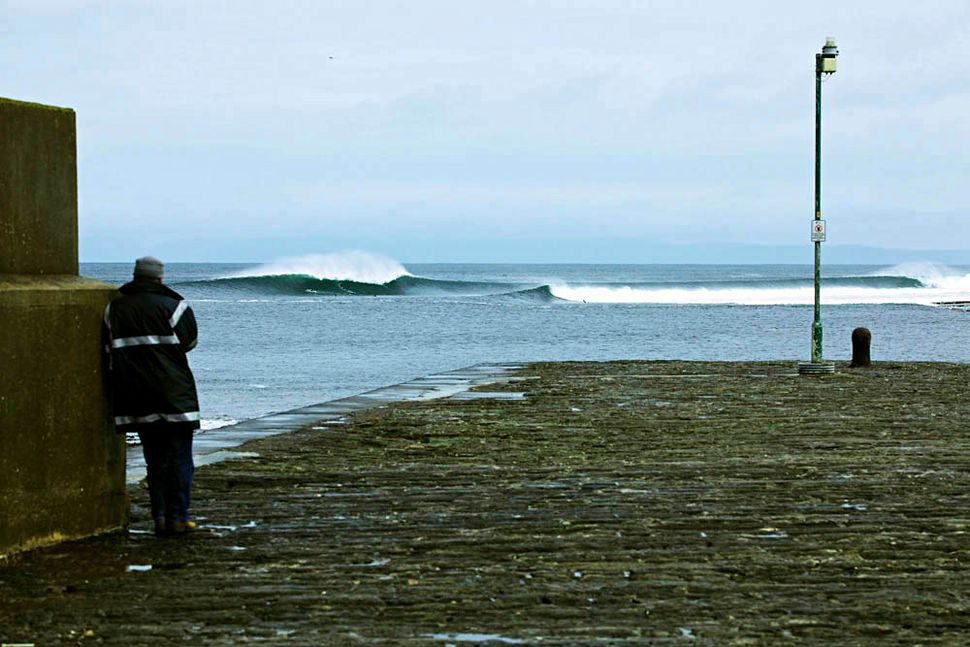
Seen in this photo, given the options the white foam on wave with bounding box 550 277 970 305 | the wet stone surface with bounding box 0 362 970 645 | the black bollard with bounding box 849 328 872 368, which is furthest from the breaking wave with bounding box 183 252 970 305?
the wet stone surface with bounding box 0 362 970 645

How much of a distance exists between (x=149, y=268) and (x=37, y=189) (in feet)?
2.73

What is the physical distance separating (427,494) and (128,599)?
361 centimetres

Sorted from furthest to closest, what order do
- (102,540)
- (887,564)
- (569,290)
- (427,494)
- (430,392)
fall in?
1. (569,290)
2. (430,392)
3. (427,494)
4. (102,540)
5. (887,564)

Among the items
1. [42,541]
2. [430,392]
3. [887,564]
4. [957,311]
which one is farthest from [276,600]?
[957,311]

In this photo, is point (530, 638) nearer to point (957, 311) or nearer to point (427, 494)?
point (427, 494)

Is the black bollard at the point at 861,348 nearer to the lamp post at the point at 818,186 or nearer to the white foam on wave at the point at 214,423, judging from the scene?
the lamp post at the point at 818,186

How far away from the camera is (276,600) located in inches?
266

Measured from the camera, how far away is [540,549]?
7.96m

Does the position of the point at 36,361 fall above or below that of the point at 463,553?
above

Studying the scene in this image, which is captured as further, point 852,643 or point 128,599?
point 128,599

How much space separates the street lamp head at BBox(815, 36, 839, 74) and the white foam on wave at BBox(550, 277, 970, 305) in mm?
81784

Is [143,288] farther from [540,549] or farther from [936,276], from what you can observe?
[936,276]

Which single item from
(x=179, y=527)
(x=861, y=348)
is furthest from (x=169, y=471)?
(x=861, y=348)

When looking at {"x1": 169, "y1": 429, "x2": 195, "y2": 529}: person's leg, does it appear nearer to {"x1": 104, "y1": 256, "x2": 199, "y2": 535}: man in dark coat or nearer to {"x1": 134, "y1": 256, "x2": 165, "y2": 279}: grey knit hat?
{"x1": 104, "y1": 256, "x2": 199, "y2": 535}: man in dark coat
